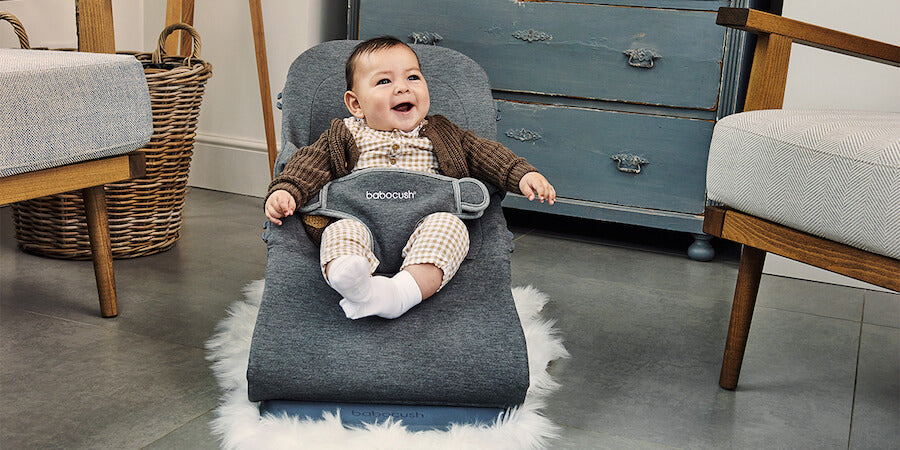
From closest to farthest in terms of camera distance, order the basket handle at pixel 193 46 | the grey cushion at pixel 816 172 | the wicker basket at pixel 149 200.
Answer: the grey cushion at pixel 816 172 < the wicker basket at pixel 149 200 < the basket handle at pixel 193 46

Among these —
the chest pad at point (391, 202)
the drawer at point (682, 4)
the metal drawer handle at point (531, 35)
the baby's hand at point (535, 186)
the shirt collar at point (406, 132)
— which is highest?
the drawer at point (682, 4)

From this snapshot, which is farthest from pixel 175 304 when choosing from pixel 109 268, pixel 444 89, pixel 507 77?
pixel 507 77

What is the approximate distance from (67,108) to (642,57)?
4.90 feet

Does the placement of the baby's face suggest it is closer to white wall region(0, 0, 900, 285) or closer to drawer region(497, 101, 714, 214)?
drawer region(497, 101, 714, 214)

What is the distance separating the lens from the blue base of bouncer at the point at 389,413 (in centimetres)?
115

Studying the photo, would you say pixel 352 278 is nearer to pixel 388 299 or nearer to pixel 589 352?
pixel 388 299

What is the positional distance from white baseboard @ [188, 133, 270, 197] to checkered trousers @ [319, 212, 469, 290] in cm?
148

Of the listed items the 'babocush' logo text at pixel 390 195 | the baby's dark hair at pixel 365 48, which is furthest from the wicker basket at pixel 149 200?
the 'babocush' logo text at pixel 390 195

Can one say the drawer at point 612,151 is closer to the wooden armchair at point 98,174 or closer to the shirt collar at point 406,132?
the shirt collar at point 406,132

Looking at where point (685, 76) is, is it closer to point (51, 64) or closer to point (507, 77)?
point (507, 77)

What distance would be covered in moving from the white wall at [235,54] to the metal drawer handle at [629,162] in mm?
1113

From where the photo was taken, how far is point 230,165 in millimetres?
2797

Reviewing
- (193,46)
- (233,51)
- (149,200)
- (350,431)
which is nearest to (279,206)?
(350,431)

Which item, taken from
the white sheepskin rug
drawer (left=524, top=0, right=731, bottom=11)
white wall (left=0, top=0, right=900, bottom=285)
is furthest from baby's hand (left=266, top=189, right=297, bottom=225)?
white wall (left=0, top=0, right=900, bottom=285)
